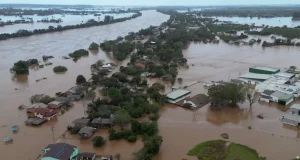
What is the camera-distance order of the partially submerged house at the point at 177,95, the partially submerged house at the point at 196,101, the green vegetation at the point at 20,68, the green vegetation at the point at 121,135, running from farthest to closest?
the green vegetation at the point at 20,68
the partially submerged house at the point at 177,95
the partially submerged house at the point at 196,101
the green vegetation at the point at 121,135

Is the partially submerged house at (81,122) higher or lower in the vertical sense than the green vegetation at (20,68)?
lower

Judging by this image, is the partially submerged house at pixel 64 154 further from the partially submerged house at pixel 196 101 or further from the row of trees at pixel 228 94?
the row of trees at pixel 228 94

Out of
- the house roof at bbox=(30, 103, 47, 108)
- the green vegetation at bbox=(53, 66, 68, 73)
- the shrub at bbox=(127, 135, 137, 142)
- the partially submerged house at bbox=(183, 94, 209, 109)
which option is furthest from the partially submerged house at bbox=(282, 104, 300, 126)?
the green vegetation at bbox=(53, 66, 68, 73)

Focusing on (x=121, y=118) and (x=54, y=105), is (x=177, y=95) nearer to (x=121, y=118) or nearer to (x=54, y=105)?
(x=121, y=118)

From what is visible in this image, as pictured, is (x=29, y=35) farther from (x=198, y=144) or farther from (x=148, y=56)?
(x=198, y=144)

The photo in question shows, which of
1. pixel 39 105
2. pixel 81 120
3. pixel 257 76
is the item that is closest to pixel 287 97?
pixel 257 76

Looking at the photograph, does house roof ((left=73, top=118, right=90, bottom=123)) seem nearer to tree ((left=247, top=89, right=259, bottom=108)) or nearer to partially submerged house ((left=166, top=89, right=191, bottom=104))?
partially submerged house ((left=166, top=89, right=191, bottom=104))

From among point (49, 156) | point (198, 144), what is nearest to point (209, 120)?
point (198, 144)

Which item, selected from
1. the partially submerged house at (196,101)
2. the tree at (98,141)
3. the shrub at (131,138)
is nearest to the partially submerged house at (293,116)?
the partially submerged house at (196,101)
